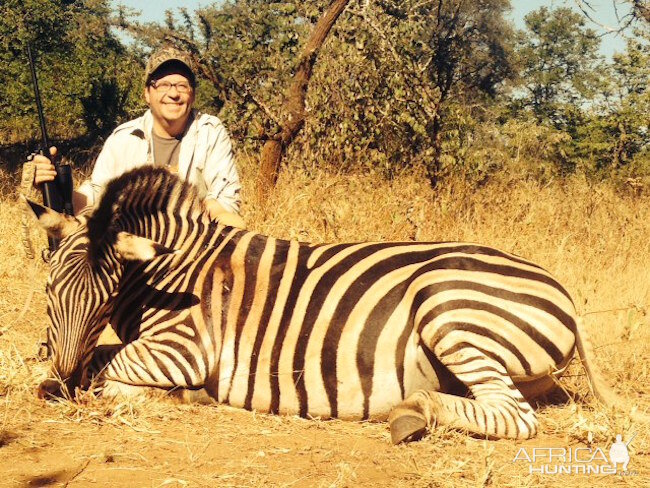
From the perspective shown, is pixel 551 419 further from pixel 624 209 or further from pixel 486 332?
pixel 624 209

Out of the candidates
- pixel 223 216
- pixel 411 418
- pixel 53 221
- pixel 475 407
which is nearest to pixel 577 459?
pixel 475 407

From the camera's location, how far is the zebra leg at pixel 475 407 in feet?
10.2

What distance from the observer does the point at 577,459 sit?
3.06 metres

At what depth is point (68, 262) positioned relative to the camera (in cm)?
337

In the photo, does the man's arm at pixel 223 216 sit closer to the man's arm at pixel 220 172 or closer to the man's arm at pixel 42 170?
the man's arm at pixel 220 172

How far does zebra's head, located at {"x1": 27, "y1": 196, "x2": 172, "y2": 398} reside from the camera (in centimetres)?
334

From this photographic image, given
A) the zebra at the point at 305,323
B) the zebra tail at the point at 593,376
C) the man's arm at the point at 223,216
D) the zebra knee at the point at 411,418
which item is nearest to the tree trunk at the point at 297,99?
the man's arm at the point at 223,216

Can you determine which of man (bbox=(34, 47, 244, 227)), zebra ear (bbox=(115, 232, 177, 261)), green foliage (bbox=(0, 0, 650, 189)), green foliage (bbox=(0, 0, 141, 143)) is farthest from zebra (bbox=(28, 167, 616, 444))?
green foliage (bbox=(0, 0, 141, 143))

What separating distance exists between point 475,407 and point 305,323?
0.85 metres

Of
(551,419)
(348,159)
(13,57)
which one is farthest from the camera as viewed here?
(13,57)

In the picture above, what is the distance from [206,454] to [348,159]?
5430 millimetres

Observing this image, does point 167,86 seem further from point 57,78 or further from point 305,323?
point 57,78

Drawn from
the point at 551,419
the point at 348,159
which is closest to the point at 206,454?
the point at 551,419

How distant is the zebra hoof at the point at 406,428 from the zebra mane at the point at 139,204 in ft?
4.78
